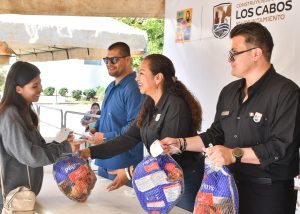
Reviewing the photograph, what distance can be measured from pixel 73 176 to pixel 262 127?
879mm

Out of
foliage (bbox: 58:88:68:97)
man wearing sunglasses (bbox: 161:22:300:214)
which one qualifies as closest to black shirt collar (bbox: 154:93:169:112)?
man wearing sunglasses (bbox: 161:22:300:214)

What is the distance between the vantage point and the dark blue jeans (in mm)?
1924

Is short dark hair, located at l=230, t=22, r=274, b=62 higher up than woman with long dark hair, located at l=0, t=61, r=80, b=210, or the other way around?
short dark hair, located at l=230, t=22, r=274, b=62

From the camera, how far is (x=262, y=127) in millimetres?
1599

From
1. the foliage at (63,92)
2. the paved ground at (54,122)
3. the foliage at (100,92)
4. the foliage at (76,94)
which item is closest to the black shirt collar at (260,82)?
the paved ground at (54,122)

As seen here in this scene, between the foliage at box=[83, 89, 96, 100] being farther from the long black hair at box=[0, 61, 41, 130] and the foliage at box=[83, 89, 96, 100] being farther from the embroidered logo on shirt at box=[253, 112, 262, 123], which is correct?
the embroidered logo on shirt at box=[253, 112, 262, 123]

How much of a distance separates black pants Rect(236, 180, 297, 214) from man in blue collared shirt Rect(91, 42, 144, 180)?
1122 millimetres

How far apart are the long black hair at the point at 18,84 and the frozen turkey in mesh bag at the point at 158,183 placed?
0.65 metres

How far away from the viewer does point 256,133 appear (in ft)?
5.28

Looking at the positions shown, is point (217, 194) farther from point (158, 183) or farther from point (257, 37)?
point (257, 37)

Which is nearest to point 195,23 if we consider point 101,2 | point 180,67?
point 180,67

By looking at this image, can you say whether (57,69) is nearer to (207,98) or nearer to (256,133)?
(207,98)

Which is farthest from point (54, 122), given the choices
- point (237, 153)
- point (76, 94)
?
point (237, 153)

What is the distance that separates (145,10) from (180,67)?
687 mm
